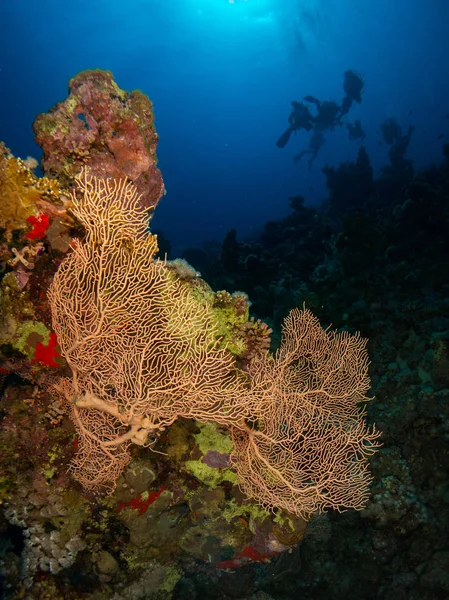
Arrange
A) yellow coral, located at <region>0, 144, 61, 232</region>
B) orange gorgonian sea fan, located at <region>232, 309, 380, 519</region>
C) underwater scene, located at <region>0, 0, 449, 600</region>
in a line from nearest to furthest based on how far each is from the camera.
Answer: yellow coral, located at <region>0, 144, 61, 232</region> → underwater scene, located at <region>0, 0, 449, 600</region> → orange gorgonian sea fan, located at <region>232, 309, 380, 519</region>

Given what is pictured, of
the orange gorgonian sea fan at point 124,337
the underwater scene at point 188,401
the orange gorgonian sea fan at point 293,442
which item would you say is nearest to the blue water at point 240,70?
the underwater scene at point 188,401

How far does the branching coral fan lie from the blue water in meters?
49.1

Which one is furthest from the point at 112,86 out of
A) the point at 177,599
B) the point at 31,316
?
the point at 177,599

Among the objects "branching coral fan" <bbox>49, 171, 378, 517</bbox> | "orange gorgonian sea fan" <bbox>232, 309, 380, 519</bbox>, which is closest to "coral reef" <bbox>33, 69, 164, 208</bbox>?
"branching coral fan" <bbox>49, 171, 378, 517</bbox>

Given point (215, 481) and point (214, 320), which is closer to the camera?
point (214, 320)

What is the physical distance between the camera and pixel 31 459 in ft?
14.4

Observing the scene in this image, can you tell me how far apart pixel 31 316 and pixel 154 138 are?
2.95m

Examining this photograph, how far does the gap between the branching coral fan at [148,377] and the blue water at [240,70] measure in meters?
49.1

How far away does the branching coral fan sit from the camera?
355cm

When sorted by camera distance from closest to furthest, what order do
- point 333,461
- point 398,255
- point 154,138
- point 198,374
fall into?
point 198,374 → point 333,461 → point 154,138 → point 398,255

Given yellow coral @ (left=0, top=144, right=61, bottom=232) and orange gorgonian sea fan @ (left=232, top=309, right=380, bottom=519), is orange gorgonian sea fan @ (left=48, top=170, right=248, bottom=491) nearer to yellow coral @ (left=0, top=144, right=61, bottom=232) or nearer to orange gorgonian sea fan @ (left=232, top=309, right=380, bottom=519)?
yellow coral @ (left=0, top=144, right=61, bottom=232)

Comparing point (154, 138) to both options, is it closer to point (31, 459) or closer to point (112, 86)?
point (112, 86)

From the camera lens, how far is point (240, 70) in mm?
106250

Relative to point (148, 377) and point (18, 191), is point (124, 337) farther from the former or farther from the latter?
point (18, 191)
